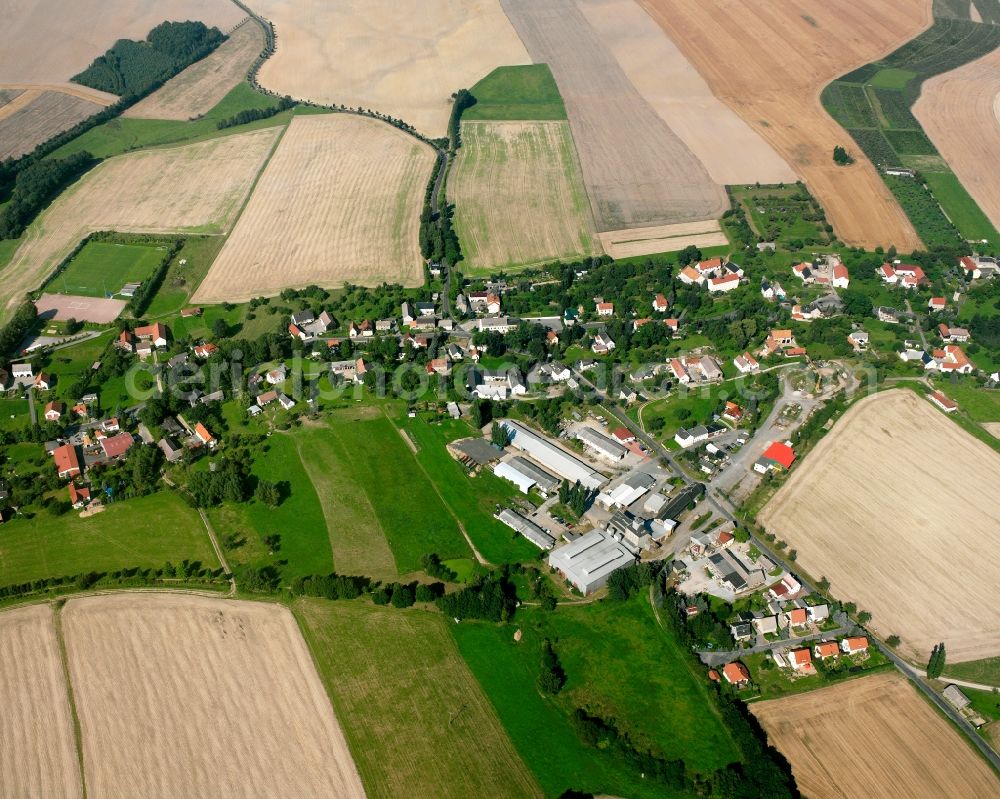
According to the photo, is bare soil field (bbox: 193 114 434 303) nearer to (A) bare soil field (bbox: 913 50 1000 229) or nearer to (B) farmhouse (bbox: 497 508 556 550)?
(B) farmhouse (bbox: 497 508 556 550)

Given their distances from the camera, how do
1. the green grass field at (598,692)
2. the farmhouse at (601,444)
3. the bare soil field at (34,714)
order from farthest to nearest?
1. the farmhouse at (601,444)
2. the green grass field at (598,692)
3. the bare soil field at (34,714)

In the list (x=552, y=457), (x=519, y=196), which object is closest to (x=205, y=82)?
(x=519, y=196)

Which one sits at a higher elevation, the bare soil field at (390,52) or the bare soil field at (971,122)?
the bare soil field at (390,52)

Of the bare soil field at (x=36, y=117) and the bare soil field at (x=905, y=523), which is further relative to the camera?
the bare soil field at (x=36, y=117)

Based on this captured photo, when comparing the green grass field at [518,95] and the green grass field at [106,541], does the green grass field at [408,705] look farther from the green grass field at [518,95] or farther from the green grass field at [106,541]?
the green grass field at [518,95]

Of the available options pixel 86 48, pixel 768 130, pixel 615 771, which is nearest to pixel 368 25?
pixel 86 48

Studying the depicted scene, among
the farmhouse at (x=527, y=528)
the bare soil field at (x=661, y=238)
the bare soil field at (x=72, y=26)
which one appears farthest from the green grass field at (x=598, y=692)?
the bare soil field at (x=72, y=26)
